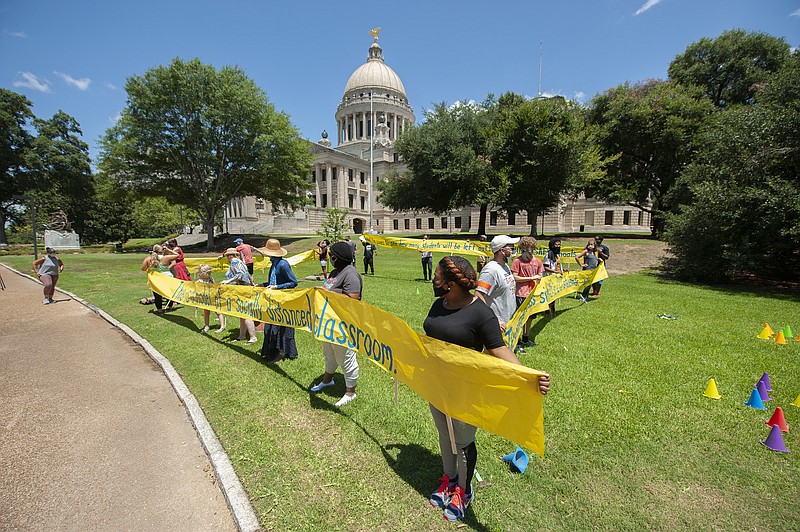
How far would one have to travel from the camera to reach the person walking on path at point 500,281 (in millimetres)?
4703

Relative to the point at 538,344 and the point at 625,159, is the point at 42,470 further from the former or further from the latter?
the point at 625,159

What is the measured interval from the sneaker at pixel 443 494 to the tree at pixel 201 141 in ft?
123

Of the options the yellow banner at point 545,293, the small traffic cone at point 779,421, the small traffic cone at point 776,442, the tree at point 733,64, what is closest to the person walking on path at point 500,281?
the yellow banner at point 545,293

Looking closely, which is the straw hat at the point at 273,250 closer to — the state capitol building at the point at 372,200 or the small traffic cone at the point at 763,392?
the small traffic cone at the point at 763,392

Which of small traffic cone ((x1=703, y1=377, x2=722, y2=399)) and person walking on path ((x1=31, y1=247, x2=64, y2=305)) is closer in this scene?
small traffic cone ((x1=703, y1=377, x2=722, y2=399))

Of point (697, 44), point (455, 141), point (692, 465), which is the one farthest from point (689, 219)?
point (697, 44)

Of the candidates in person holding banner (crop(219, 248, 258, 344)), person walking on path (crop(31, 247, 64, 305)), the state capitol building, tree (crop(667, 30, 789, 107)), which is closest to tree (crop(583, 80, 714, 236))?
tree (crop(667, 30, 789, 107))

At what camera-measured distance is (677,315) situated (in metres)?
9.45

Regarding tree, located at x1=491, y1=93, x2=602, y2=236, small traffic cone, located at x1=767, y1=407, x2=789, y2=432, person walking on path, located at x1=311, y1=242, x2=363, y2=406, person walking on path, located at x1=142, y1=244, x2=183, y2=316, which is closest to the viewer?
small traffic cone, located at x1=767, y1=407, x2=789, y2=432

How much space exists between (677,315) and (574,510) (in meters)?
8.81

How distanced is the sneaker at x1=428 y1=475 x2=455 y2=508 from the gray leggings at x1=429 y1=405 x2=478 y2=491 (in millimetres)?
59

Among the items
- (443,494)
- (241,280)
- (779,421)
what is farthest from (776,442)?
(241,280)

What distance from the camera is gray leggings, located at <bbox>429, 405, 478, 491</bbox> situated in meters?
2.94

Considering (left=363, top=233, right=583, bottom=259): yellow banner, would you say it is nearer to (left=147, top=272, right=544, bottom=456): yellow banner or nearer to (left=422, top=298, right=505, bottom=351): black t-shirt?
(left=147, top=272, right=544, bottom=456): yellow banner
